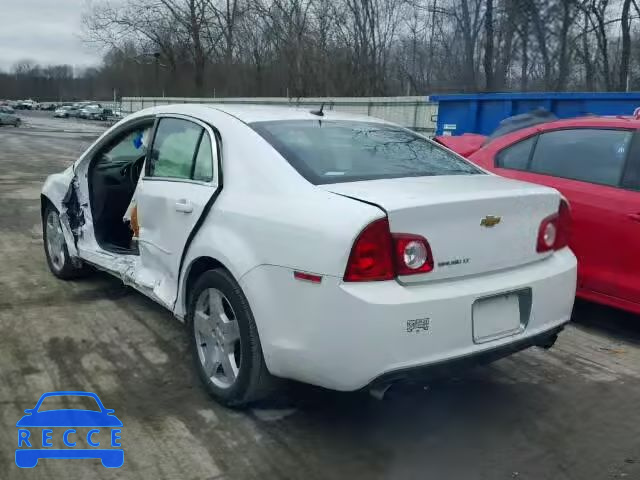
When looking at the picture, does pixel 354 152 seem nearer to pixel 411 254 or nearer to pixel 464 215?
pixel 464 215

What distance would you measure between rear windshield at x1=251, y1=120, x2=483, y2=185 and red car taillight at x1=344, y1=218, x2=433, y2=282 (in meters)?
0.49

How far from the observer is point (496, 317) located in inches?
116

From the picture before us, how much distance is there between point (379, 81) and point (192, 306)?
82.5ft

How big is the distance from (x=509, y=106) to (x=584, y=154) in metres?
5.25

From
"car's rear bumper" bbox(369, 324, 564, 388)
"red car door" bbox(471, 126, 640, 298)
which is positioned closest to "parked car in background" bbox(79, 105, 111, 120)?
"red car door" bbox(471, 126, 640, 298)

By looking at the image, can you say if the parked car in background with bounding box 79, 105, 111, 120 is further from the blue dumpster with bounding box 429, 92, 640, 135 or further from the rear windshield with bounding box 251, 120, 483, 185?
the rear windshield with bounding box 251, 120, 483, 185

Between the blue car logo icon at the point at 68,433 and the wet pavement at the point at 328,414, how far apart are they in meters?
0.04

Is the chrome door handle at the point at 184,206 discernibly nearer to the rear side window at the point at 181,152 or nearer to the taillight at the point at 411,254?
the rear side window at the point at 181,152

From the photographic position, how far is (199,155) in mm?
3715

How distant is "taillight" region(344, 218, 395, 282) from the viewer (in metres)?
2.66

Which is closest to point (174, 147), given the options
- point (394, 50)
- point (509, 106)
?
point (509, 106)

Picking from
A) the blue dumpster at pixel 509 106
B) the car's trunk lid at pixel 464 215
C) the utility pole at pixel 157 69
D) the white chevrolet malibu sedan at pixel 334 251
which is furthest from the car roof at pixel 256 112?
the utility pole at pixel 157 69

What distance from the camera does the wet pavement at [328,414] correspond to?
2.89 meters

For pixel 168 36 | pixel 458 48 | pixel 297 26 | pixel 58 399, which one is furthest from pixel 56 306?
pixel 168 36
